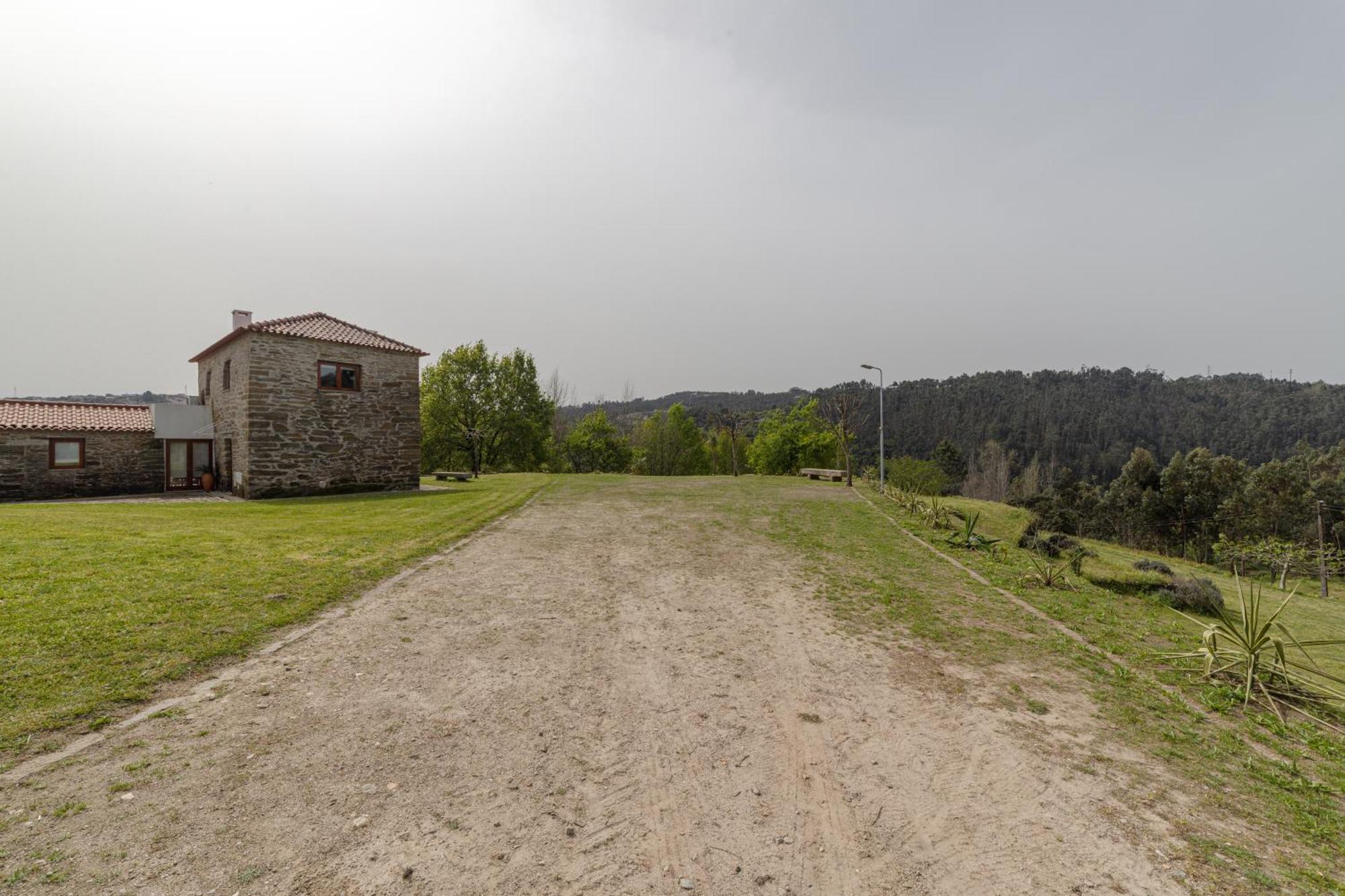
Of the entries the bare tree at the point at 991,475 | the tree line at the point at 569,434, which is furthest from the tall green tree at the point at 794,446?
the bare tree at the point at 991,475

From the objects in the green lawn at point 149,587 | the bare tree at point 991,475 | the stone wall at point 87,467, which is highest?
the stone wall at point 87,467

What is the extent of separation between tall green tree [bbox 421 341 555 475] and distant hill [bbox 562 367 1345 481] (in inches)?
1386

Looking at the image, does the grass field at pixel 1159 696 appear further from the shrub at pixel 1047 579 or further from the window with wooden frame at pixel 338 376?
the window with wooden frame at pixel 338 376

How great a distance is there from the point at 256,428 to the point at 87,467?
8.34m

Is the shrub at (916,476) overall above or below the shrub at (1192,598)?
above

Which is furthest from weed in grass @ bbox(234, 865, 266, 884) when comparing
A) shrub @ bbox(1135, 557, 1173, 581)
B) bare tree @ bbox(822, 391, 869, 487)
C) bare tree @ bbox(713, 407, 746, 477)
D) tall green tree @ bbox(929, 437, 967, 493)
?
tall green tree @ bbox(929, 437, 967, 493)

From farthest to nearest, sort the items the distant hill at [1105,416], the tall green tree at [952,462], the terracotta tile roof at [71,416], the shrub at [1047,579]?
the distant hill at [1105,416], the tall green tree at [952,462], the terracotta tile roof at [71,416], the shrub at [1047,579]

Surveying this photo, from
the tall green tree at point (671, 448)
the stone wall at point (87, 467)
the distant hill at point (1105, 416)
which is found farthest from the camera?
the distant hill at point (1105, 416)

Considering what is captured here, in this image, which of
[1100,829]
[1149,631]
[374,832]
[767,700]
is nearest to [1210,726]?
[1100,829]

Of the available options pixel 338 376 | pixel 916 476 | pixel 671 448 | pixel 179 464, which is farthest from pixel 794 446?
pixel 179 464

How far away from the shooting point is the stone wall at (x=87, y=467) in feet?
62.0

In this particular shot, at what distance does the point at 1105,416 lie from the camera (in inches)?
4151

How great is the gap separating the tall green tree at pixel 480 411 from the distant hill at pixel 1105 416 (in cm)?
3521

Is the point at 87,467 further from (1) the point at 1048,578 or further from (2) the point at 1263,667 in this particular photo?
(2) the point at 1263,667
